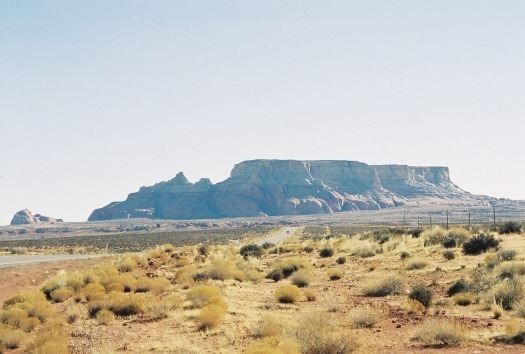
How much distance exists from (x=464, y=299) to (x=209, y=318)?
9162 mm

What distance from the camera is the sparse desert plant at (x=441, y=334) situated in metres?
14.0

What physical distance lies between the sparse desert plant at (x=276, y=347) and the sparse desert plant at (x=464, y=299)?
8705 mm

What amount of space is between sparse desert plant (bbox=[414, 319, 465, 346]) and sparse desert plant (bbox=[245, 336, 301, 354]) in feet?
12.3

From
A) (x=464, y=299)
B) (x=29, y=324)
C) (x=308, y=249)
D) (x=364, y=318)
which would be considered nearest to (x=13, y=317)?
(x=29, y=324)

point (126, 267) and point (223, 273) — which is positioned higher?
point (223, 273)

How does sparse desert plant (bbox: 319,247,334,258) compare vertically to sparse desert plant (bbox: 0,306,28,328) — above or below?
below

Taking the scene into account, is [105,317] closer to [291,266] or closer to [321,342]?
[321,342]

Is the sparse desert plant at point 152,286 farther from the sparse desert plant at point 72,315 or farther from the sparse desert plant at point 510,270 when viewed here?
the sparse desert plant at point 510,270

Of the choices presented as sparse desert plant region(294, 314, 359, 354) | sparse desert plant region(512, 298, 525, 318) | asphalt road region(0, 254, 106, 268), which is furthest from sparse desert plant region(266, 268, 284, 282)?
asphalt road region(0, 254, 106, 268)

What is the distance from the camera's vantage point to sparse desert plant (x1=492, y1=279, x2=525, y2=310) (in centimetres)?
1823

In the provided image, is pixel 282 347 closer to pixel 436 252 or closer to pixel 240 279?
pixel 240 279

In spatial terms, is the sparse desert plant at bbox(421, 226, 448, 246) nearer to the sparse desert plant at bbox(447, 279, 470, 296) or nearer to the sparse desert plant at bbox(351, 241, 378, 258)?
the sparse desert plant at bbox(351, 241, 378, 258)

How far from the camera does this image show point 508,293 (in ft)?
61.2

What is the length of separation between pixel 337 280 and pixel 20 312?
1551cm
